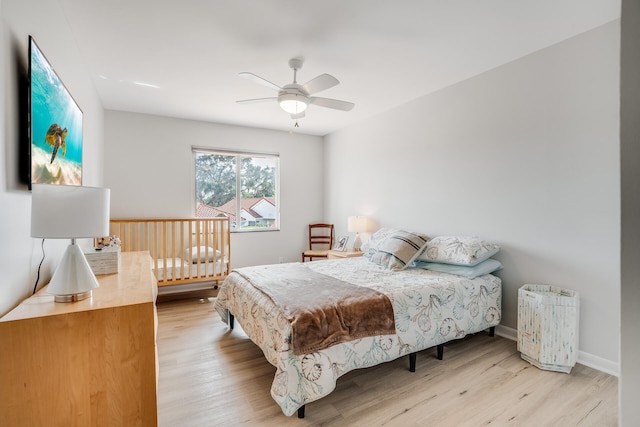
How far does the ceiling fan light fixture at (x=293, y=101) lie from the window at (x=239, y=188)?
2387 millimetres

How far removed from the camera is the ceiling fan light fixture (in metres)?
2.55

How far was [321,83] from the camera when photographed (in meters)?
2.41

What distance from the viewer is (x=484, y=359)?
241 cm

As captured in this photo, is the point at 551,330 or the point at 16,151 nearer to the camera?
the point at 16,151

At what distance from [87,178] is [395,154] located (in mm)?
3469

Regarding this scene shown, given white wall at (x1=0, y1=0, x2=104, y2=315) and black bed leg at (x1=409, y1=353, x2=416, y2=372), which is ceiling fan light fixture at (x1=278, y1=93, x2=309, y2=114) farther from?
black bed leg at (x1=409, y1=353, x2=416, y2=372)

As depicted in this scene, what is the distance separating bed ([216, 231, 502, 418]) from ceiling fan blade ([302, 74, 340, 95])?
1.61 meters

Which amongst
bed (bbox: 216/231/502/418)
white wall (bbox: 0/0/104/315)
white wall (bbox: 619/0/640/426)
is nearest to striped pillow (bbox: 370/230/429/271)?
bed (bbox: 216/231/502/418)

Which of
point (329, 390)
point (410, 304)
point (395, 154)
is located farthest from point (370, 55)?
point (329, 390)

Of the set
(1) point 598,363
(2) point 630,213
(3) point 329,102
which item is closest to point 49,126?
(3) point 329,102

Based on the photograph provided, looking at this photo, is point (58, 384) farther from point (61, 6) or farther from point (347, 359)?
point (61, 6)

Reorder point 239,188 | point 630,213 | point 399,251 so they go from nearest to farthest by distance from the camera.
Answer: point 630,213, point 399,251, point 239,188

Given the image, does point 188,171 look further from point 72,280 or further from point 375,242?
point 72,280

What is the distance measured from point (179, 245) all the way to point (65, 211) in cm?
322
